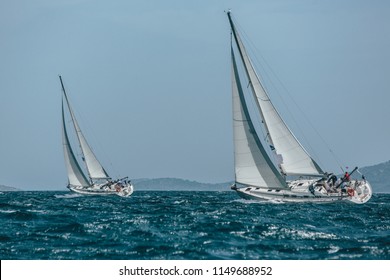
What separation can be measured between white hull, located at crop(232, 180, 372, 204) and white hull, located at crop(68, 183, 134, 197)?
39.0 metres

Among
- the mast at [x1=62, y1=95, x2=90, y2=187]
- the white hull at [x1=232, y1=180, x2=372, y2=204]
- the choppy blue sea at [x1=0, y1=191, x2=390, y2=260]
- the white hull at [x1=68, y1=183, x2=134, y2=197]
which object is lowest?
the white hull at [x1=68, y1=183, x2=134, y2=197]

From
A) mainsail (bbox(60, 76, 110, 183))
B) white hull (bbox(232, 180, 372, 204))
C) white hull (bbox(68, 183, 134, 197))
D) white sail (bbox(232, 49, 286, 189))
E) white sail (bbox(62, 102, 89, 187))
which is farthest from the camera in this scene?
white sail (bbox(62, 102, 89, 187))

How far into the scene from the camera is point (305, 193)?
5084cm

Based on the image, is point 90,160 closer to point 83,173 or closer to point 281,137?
point 83,173

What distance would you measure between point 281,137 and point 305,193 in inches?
184

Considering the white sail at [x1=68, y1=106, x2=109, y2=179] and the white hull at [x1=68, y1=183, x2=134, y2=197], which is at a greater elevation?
the white sail at [x1=68, y1=106, x2=109, y2=179]

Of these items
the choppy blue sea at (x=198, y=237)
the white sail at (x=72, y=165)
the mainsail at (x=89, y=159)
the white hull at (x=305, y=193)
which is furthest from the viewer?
the white sail at (x=72, y=165)

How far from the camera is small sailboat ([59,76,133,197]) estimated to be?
90825 mm

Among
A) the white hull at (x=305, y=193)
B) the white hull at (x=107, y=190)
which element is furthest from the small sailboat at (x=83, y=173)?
the white hull at (x=305, y=193)

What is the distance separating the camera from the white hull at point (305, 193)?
1976 inches

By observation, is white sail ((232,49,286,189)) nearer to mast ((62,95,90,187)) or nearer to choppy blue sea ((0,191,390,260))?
choppy blue sea ((0,191,390,260))

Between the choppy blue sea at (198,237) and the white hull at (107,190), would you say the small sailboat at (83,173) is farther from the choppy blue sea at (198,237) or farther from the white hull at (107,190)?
the choppy blue sea at (198,237)

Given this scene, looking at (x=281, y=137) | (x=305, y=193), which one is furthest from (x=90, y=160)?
(x=305, y=193)

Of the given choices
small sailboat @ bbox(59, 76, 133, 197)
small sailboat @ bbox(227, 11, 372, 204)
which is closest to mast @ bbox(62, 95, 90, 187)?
small sailboat @ bbox(59, 76, 133, 197)
